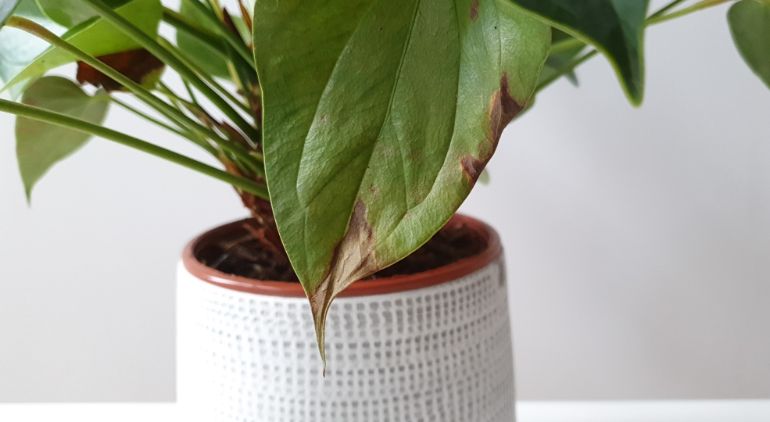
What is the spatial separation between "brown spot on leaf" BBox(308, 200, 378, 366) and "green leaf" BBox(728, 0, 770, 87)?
0.26m

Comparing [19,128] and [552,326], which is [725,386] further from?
[19,128]

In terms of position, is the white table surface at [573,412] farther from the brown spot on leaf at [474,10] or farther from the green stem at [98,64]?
the brown spot on leaf at [474,10]

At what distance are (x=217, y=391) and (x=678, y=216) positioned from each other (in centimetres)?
63

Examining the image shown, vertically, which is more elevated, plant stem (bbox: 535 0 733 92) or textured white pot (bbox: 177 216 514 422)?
plant stem (bbox: 535 0 733 92)

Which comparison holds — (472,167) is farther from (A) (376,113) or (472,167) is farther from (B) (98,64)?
(B) (98,64)

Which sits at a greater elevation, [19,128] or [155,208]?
[19,128]

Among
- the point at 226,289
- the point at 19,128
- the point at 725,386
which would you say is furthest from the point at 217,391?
the point at 725,386

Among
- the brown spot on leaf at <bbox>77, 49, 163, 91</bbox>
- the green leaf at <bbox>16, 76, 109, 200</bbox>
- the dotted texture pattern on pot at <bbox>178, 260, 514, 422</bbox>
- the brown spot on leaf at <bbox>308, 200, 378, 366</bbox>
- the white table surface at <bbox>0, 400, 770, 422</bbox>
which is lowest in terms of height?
the white table surface at <bbox>0, 400, 770, 422</bbox>

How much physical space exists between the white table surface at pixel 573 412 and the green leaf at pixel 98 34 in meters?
0.46

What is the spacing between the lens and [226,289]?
46 centimetres

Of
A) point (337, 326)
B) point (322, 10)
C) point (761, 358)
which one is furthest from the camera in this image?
point (761, 358)

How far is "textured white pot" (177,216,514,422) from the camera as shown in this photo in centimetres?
44

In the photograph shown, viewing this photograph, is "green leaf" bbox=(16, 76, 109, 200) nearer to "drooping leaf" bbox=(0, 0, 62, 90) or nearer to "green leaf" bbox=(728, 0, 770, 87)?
"drooping leaf" bbox=(0, 0, 62, 90)

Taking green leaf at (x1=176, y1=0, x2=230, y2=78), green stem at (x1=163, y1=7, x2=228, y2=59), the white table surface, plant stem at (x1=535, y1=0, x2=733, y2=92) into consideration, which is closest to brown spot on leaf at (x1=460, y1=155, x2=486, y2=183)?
plant stem at (x1=535, y1=0, x2=733, y2=92)
